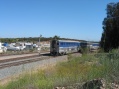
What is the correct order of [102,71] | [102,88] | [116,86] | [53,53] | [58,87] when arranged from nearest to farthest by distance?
[102,88] < [116,86] < [58,87] < [102,71] < [53,53]

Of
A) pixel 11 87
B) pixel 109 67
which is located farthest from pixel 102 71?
pixel 11 87

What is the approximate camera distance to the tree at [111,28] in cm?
6210

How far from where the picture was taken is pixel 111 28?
6259 cm

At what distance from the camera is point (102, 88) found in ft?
26.3

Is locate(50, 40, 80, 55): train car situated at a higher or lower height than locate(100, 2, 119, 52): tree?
lower

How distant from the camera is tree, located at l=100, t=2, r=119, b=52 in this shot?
6210 centimetres

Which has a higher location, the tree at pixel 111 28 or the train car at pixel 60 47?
the tree at pixel 111 28

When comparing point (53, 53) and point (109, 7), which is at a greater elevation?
point (109, 7)

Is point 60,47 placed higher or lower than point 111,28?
lower

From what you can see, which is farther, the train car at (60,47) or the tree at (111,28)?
the tree at (111,28)

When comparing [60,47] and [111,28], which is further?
[111,28]

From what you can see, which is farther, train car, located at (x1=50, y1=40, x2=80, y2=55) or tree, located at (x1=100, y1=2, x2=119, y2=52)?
tree, located at (x1=100, y1=2, x2=119, y2=52)

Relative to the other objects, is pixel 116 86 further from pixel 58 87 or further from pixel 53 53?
pixel 53 53

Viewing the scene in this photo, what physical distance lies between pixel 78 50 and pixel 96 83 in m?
63.4
